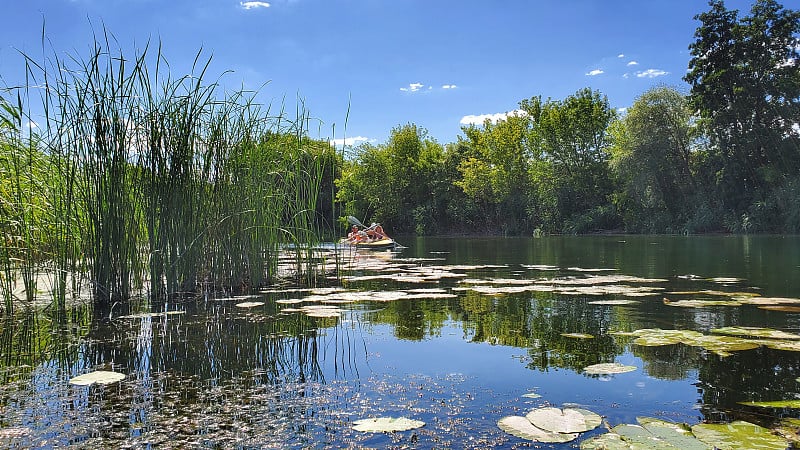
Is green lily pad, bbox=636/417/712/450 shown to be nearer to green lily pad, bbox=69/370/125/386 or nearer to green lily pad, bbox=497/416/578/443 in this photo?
green lily pad, bbox=497/416/578/443

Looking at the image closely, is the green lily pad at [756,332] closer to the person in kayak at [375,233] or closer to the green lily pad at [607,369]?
the green lily pad at [607,369]

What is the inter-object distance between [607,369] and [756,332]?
5.08 feet

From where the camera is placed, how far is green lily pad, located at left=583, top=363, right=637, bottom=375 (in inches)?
124

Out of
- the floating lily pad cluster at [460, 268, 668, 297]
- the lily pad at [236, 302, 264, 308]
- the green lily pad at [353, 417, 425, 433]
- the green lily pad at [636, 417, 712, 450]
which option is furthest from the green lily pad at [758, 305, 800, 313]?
the lily pad at [236, 302, 264, 308]

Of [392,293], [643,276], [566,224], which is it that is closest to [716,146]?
[566,224]

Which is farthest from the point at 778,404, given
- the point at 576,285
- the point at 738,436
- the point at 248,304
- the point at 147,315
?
the point at 147,315

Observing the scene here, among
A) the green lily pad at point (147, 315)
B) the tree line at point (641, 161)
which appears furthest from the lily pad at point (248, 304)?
the tree line at point (641, 161)

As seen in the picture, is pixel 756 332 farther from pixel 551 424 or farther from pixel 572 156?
pixel 572 156

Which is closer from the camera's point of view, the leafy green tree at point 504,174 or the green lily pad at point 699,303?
the green lily pad at point 699,303

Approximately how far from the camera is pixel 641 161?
98.9 ft

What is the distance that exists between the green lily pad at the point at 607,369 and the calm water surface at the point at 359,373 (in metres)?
0.06

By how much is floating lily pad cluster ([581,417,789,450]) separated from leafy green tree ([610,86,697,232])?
30.2 m

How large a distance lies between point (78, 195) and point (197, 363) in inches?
93.1

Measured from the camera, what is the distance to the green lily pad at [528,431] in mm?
2184
